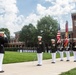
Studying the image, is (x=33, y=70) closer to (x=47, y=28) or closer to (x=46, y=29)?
(x=46, y=29)

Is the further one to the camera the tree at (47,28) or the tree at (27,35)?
the tree at (27,35)

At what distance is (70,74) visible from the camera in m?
13.5

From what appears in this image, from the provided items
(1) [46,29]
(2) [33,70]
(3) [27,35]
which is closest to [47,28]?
(1) [46,29]

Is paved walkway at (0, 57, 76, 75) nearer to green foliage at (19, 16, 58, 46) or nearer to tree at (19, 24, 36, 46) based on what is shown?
green foliage at (19, 16, 58, 46)

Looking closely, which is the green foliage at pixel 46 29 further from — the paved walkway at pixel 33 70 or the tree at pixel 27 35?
the paved walkway at pixel 33 70

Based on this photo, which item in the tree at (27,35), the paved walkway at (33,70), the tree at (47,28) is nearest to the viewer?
the paved walkway at (33,70)

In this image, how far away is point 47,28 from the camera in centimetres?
10556

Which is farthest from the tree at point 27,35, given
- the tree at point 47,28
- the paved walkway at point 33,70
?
the paved walkway at point 33,70

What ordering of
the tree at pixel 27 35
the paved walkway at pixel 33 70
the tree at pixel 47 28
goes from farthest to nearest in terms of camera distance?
the tree at pixel 27 35 → the tree at pixel 47 28 → the paved walkway at pixel 33 70

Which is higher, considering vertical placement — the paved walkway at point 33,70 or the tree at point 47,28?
the tree at point 47,28

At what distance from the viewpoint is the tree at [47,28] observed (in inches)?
4050

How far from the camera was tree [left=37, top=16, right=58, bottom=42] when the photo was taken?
10288 cm

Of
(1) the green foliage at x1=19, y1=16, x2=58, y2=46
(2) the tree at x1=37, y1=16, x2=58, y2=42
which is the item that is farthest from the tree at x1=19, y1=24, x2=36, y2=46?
(2) the tree at x1=37, y1=16, x2=58, y2=42

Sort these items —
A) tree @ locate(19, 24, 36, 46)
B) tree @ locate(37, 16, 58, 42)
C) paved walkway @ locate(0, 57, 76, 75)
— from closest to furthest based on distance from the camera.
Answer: paved walkway @ locate(0, 57, 76, 75), tree @ locate(37, 16, 58, 42), tree @ locate(19, 24, 36, 46)
